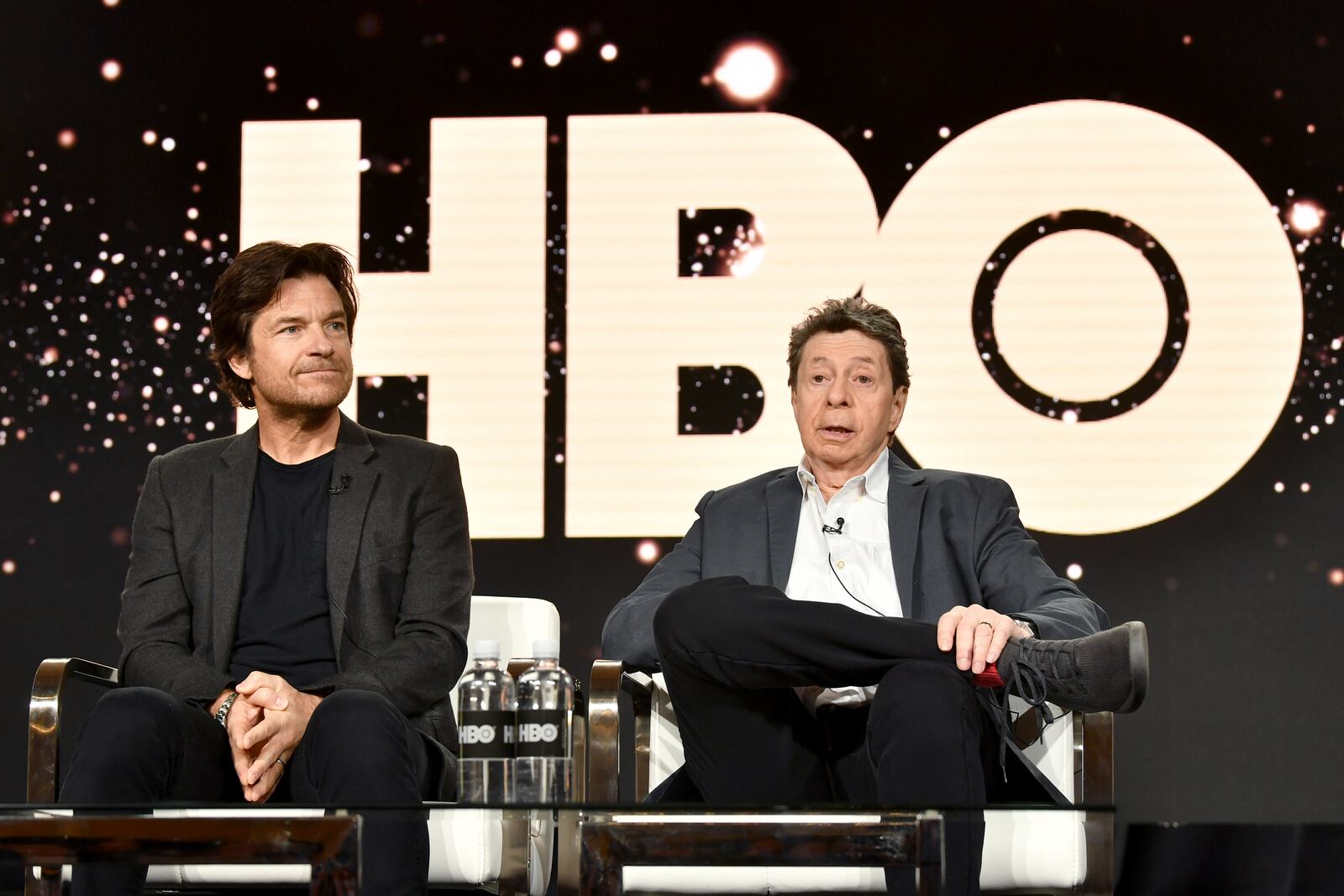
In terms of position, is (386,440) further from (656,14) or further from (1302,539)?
(1302,539)

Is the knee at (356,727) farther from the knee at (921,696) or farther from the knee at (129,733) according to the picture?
the knee at (921,696)

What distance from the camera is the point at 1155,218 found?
4.00 m

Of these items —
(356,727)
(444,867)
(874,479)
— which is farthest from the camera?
(874,479)

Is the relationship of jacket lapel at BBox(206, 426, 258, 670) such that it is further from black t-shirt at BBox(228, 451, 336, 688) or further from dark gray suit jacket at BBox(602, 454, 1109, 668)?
dark gray suit jacket at BBox(602, 454, 1109, 668)

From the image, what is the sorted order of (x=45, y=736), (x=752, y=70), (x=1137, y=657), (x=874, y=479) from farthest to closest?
(x=752, y=70) < (x=874, y=479) < (x=45, y=736) < (x=1137, y=657)

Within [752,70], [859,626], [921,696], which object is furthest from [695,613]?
[752,70]

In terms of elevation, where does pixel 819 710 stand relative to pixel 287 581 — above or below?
below

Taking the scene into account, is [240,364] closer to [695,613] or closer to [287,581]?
[287,581]

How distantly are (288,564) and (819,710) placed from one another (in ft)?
3.35

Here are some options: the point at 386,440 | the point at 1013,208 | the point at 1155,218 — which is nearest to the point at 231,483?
the point at 386,440

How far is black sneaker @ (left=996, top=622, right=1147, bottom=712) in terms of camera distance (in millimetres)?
2146

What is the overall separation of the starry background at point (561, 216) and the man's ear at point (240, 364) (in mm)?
1065

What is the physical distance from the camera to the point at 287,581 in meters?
2.90

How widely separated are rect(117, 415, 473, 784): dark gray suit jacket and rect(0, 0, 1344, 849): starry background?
1116mm
